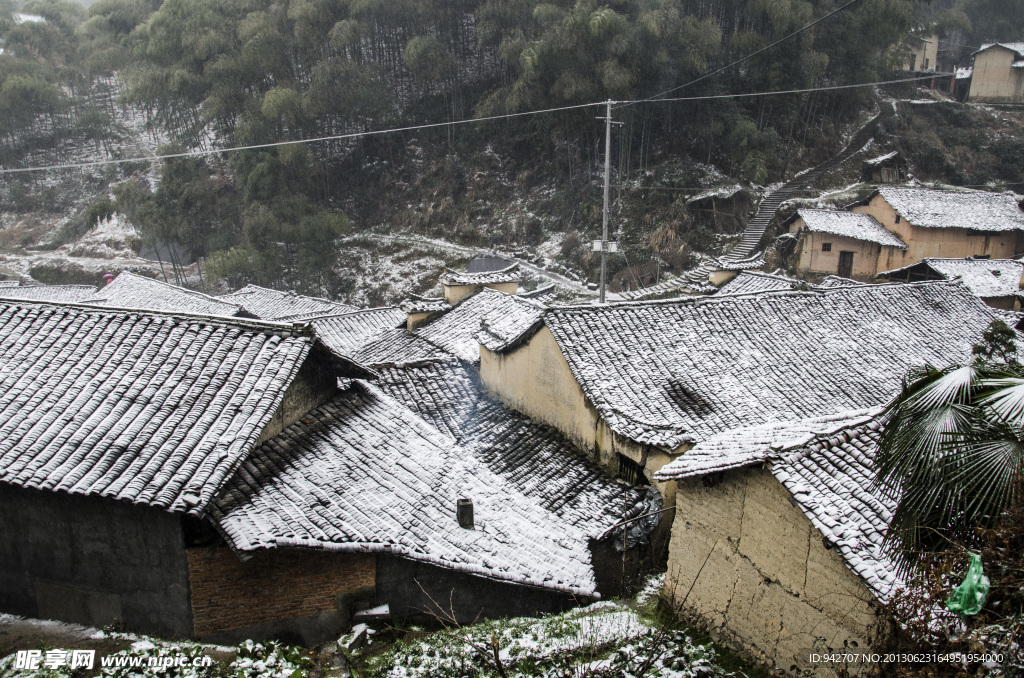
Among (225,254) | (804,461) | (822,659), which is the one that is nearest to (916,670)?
(822,659)

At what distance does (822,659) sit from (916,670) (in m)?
1.43

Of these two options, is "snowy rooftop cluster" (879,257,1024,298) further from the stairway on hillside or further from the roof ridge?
the roof ridge

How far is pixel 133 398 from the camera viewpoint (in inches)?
330

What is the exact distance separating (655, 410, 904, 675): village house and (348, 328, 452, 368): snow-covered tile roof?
382 inches

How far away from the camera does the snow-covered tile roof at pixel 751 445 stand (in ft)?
20.0

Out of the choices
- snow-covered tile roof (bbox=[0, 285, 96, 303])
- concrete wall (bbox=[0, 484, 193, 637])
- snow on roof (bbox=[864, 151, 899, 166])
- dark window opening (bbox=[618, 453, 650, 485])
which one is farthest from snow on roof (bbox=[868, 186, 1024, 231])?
snow-covered tile roof (bbox=[0, 285, 96, 303])

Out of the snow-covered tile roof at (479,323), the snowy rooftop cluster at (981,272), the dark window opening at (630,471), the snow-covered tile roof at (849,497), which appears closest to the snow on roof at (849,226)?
the snowy rooftop cluster at (981,272)

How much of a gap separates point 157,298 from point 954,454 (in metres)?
28.9

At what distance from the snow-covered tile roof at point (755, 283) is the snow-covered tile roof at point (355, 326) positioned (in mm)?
12378

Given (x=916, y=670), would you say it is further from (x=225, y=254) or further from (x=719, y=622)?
(x=225, y=254)

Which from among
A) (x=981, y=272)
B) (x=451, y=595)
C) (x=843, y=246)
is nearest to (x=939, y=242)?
(x=981, y=272)

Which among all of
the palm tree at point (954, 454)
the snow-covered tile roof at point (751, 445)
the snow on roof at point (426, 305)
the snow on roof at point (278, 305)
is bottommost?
the snow on roof at point (278, 305)

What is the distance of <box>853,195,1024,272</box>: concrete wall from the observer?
97.7 ft

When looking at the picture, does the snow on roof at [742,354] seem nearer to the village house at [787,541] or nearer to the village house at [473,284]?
the village house at [787,541]
